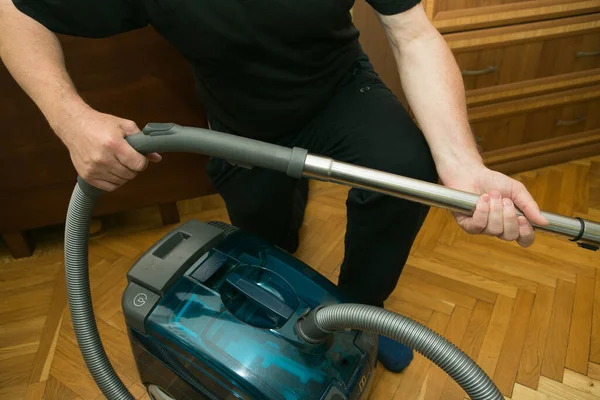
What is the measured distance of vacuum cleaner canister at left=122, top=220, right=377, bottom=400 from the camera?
22.8 inches

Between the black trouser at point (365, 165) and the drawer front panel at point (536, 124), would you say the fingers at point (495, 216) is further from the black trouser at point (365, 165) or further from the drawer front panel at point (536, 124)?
the drawer front panel at point (536, 124)

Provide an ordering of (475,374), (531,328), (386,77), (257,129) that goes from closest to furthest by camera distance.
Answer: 1. (475,374)
2. (257,129)
3. (531,328)
4. (386,77)

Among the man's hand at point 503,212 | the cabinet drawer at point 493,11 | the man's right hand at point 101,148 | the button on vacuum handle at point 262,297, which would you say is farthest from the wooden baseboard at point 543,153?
the man's right hand at point 101,148

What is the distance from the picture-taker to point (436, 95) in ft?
2.32

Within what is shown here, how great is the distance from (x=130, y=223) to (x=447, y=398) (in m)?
1.01

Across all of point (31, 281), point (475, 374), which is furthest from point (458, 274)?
point (31, 281)

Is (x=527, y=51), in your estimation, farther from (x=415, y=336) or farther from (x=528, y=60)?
(x=415, y=336)

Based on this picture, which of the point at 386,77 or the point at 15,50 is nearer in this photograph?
the point at 15,50

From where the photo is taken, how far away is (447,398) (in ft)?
2.87

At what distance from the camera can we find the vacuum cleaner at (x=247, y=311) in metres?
0.54

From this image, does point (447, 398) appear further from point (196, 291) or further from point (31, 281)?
point (31, 281)

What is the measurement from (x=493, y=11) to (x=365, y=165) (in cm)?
73

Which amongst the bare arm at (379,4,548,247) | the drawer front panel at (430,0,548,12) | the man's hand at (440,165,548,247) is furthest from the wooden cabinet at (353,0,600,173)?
the man's hand at (440,165,548,247)

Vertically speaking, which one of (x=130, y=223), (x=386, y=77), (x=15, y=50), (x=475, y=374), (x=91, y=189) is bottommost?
(x=130, y=223)
